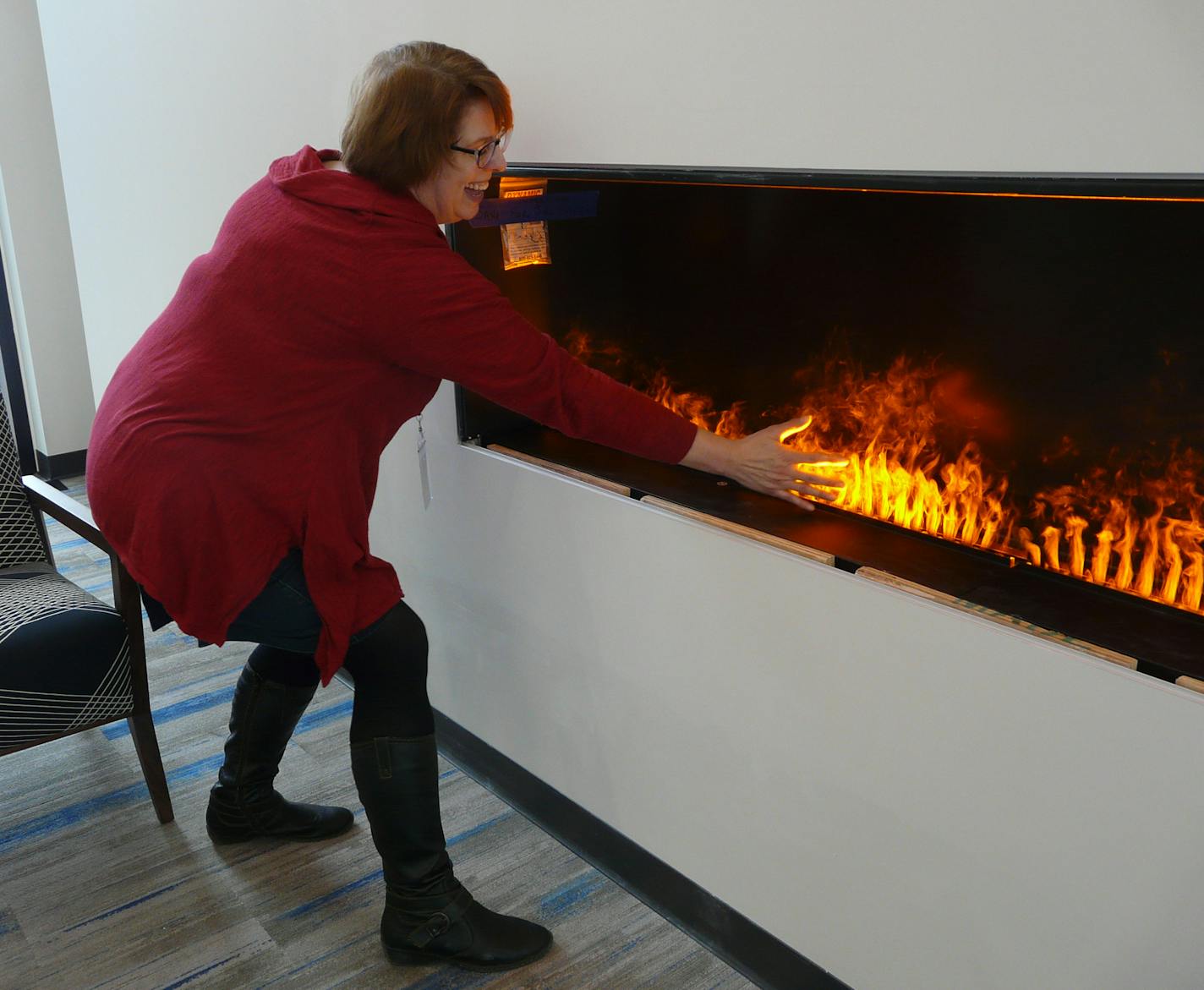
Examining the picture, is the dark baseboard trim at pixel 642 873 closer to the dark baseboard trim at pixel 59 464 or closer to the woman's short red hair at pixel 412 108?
the woman's short red hair at pixel 412 108

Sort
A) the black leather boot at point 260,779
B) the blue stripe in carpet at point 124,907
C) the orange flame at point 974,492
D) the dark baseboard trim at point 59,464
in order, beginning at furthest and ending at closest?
the dark baseboard trim at point 59,464
the black leather boot at point 260,779
the blue stripe in carpet at point 124,907
the orange flame at point 974,492

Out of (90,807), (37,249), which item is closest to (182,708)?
(90,807)

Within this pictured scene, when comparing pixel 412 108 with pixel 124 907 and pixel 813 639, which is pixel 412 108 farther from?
pixel 124 907

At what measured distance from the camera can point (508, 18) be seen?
5.64ft

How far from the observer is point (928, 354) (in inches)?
62.5

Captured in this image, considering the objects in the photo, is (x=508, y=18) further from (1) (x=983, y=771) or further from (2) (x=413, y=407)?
(1) (x=983, y=771)

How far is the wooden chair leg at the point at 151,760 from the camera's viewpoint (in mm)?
2139

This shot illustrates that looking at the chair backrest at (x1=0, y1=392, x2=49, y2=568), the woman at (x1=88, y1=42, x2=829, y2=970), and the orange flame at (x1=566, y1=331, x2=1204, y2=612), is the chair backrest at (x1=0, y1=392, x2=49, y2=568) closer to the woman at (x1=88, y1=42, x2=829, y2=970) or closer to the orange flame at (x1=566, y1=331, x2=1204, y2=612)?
the woman at (x1=88, y1=42, x2=829, y2=970)

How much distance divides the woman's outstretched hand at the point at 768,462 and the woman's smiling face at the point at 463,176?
47 cm

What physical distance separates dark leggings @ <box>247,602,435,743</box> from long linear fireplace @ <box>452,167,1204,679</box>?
41cm

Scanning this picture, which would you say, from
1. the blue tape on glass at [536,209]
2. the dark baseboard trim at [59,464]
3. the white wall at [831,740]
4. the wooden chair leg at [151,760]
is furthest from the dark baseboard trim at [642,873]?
the dark baseboard trim at [59,464]

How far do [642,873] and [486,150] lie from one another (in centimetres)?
124

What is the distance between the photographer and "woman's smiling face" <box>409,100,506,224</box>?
1504 mm

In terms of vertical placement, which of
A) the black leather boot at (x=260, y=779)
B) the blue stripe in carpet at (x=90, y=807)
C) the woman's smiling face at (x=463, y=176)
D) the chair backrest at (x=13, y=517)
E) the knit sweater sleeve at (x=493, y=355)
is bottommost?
the blue stripe in carpet at (x=90, y=807)
